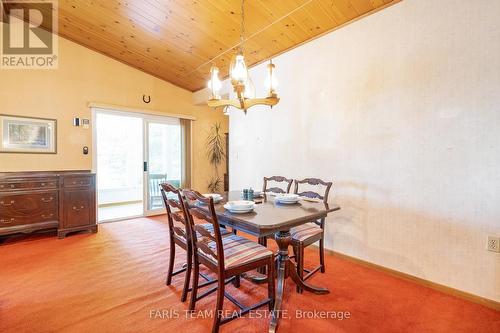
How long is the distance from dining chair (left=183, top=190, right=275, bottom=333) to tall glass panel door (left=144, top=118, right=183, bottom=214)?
3.46 m

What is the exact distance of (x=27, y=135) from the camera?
11.9ft

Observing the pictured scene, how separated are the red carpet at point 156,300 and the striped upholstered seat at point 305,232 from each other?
0.47m

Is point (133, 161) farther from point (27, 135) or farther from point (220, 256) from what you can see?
point (220, 256)

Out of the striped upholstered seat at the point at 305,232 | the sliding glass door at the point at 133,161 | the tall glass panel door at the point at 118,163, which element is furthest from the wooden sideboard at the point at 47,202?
the striped upholstered seat at the point at 305,232

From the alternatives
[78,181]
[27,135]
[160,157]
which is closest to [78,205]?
[78,181]

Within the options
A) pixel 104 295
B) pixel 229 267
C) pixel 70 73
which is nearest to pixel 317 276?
pixel 229 267

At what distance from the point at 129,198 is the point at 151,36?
14.2 ft

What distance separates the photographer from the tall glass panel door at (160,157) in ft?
16.0

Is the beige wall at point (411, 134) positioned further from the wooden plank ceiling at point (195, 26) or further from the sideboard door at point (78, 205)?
the sideboard door at point (78, 205)

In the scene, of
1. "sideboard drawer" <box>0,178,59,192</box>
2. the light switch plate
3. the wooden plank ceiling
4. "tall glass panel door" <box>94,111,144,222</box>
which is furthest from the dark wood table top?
"tall glass panel door" <box>94,111,144,222</box>

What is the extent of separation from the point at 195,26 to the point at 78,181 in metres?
2.78

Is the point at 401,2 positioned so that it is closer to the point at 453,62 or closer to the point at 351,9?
the point at 351,9

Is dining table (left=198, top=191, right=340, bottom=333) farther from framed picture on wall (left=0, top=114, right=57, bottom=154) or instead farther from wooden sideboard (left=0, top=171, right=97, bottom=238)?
framed picture on wall (left=0, top=114, right=57, bottom=154)

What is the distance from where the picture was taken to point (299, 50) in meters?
3.24
